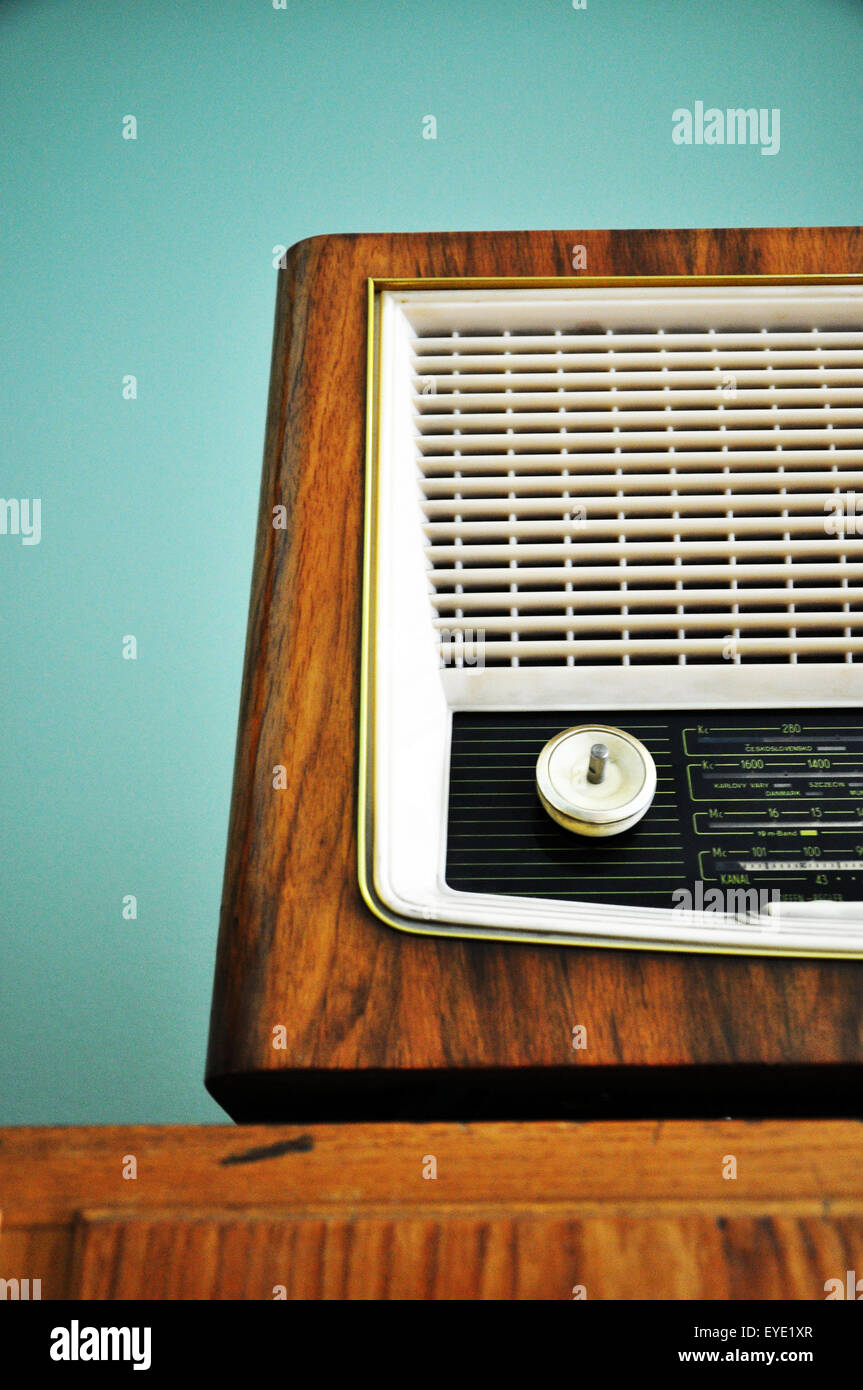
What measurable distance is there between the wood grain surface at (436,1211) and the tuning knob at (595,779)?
0.27 metres

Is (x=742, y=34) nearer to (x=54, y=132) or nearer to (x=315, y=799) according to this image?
(x=54, y=132)

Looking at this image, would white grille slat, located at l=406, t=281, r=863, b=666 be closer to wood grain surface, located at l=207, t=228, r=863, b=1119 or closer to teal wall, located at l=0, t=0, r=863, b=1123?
wood grain surface, located at l=207, t=228, r=863, b=1119

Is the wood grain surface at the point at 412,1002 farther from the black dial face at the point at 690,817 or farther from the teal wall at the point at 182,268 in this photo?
the teal wall at the point at 182,268

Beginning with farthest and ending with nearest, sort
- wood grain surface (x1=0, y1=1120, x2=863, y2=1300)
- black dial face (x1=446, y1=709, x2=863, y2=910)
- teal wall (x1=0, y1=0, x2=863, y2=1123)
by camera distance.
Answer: teal wall (x1=0, y1=0, x2=863, y2=1123)
black dial face (x1=446, y1=709, x2=863, y2=910)
wood grain surface (x1=0, y1=1120, x2=863, y2=1300)

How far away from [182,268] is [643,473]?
1176 millimetres

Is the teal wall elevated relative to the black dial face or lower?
elevated

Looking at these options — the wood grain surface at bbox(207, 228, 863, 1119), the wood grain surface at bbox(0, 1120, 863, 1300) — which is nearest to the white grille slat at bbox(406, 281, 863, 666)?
the wood grain surface at bbox(207, 228, 863, 1119)

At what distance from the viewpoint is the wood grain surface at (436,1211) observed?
0.53 m

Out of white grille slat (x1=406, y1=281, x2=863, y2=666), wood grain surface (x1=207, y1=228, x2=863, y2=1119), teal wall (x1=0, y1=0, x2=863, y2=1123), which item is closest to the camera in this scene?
wood grain surface (x1=207, y1=228, x2=863, y2=1119)

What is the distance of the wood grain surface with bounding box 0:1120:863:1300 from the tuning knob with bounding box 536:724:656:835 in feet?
0.90

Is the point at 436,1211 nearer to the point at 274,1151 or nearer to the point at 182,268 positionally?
the point at 274,1151

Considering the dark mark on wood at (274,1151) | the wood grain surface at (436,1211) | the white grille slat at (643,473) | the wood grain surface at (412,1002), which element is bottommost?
the wood grain surface at (436,1211)

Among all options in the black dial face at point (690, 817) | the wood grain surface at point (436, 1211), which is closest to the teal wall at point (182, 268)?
the black dial face at point (690, 817)

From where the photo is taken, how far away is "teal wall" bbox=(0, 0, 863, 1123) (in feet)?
4.44
